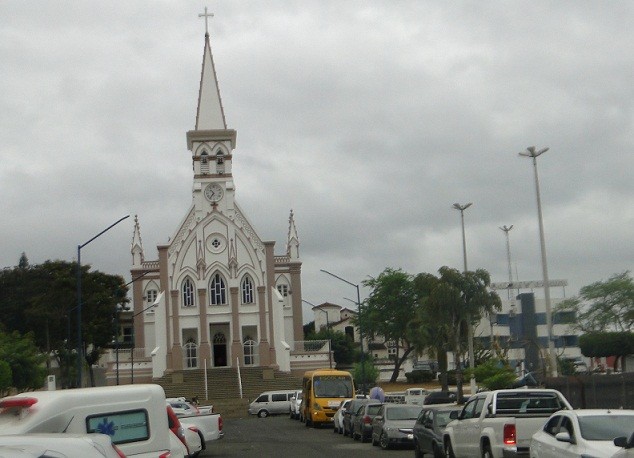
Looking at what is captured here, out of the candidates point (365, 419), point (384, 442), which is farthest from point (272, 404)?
point (384, 442)

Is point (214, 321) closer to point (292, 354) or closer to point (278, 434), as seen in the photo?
point (292, 354)

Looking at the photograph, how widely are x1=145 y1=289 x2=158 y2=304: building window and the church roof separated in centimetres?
1315

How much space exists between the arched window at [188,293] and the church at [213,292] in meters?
0.07

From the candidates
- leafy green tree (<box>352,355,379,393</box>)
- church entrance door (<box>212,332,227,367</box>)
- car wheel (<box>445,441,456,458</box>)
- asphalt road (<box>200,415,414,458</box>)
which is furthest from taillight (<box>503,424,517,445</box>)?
church entrance door (<box>212,332,227,367</box>)

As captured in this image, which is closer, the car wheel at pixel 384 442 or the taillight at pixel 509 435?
the taillight at pixel 509 435

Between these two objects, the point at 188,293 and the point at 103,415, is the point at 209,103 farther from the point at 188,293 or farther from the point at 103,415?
the point at 103,415

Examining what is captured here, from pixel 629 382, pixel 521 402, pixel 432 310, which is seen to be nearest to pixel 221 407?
pixel 432 310

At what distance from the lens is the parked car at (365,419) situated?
3084 centimetres

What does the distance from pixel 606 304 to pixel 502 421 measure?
42165 millimetres

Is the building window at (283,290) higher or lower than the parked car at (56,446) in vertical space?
higher

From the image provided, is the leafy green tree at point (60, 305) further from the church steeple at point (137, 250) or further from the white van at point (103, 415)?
the white van at point (103, 415)

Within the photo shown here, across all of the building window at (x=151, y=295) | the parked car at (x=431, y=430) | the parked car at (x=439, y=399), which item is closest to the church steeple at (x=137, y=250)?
the building window at (x=151, y=295)

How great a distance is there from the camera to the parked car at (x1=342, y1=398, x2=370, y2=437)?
33400 millimetres

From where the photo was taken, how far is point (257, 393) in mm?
68000
